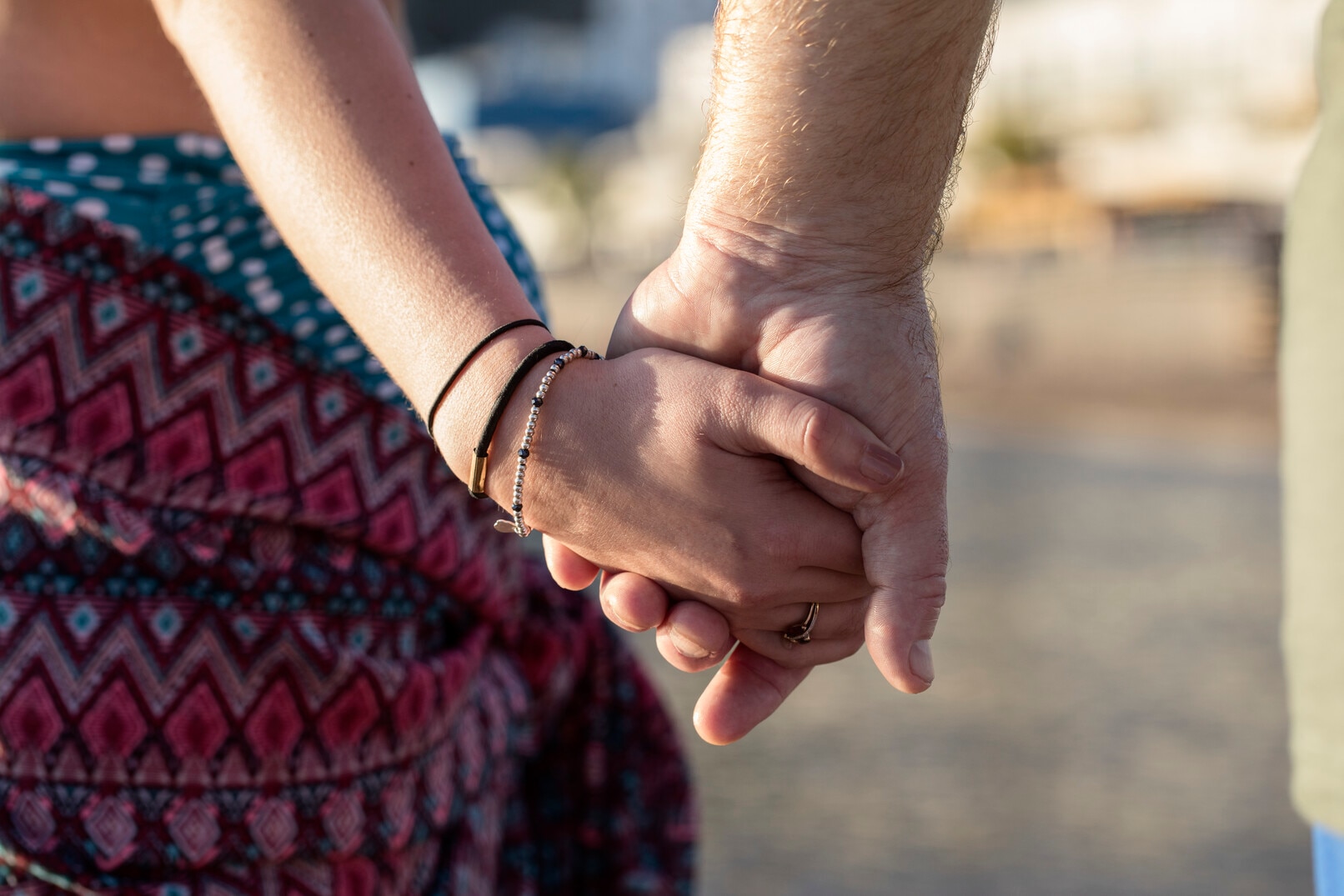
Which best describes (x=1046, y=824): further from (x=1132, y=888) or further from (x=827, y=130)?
(x=827, y=130)

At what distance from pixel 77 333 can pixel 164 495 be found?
0.62 feet

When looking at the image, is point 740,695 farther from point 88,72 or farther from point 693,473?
point 88,72

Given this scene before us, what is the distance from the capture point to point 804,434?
0.95 meters

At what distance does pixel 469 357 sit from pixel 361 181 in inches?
7.4

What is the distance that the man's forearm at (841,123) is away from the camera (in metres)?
0.98

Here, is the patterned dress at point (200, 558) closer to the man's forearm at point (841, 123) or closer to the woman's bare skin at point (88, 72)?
the woman's bare skin at point (88, 72)

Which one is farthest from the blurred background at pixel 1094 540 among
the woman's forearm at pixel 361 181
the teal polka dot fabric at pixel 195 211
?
the teal polka dot fabric at pixel 195 211

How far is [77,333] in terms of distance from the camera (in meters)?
1.29

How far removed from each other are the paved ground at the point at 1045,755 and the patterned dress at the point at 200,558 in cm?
198

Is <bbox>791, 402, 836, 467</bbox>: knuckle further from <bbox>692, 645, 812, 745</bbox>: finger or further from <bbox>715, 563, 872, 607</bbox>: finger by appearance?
<bbox>692, 645, 812, 745</bbox>: finger

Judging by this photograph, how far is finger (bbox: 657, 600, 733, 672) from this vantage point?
1.06 meters

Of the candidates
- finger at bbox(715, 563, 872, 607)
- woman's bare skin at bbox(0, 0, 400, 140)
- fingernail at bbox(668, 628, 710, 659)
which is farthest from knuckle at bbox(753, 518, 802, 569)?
woman's bare skin at bbox(0, 0, 400, 140)

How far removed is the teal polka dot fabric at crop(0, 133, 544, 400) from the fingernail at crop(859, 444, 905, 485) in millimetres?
557

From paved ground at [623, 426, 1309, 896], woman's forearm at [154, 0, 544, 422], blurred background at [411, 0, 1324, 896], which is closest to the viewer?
woman's forearm at [154, 0, 544, 422]
